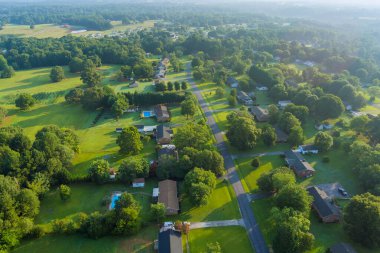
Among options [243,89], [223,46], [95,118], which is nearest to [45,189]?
[95,118]

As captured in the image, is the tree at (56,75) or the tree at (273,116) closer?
the tree at (273,116)

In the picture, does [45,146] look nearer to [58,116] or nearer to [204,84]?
[58,116]

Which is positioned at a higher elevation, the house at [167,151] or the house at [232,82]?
the house at [167,151]

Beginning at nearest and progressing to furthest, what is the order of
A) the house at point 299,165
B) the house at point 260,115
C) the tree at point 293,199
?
the tree at point 293,199, the house at point 299,165, the house at point 260,115

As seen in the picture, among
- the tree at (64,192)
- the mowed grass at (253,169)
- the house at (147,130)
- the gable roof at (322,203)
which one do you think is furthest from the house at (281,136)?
the tree at (64,192)

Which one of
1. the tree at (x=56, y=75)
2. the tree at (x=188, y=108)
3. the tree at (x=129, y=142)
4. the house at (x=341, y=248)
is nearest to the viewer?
the house at (x=341, y=248)

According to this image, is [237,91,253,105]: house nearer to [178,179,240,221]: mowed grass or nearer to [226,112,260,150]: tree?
[226,112,260,150]: tree

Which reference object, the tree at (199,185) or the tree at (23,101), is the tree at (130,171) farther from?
the tree at (23,101)

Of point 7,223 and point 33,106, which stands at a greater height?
point 7,223
